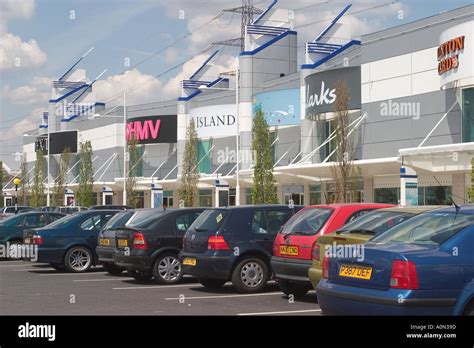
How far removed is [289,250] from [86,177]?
4902 cm

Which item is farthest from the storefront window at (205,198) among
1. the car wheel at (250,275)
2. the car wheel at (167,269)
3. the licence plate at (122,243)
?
the car wheel at (250,275)

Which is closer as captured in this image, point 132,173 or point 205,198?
point 205,198

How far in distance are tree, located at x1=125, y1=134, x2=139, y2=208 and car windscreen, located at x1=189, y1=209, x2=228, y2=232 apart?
37869mm

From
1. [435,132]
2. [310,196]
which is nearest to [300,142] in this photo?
[310,196]

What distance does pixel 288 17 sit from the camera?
45406mm

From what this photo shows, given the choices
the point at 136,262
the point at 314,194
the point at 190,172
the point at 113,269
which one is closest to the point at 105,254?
the point at 113,269

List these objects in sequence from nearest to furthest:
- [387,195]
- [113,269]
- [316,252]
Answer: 1. [316,252]
2. [113,269]
3. [387,195]

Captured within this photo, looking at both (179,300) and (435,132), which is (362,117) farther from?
(179,300)

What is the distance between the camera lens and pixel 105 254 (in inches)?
662

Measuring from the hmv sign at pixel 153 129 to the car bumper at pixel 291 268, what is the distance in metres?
42.1

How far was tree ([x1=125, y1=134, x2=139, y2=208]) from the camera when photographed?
52.2 metres

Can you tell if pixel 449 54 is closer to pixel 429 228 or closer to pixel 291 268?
pixel 291 268

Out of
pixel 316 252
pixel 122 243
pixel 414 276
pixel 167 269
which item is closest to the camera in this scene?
pixel 414 276

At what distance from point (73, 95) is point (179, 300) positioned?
6164cm
